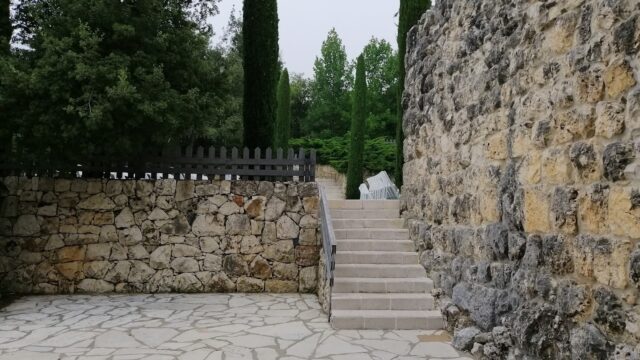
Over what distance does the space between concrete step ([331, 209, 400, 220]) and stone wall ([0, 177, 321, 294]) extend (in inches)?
14.2

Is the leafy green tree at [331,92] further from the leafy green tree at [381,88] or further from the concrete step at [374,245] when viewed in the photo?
the concrete step at [374,245]

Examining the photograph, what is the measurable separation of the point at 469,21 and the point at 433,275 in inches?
109

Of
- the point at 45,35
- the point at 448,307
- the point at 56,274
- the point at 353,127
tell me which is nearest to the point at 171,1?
the point at 45,35

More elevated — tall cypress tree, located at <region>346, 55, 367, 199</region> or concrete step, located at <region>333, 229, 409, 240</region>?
tall cypress tree, located at <region>346, 55, 367, 199</region>

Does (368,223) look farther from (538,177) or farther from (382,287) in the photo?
(538,177)

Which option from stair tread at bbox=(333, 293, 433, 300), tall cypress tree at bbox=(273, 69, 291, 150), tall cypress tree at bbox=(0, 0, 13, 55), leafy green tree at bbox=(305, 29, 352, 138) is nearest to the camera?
stair tread at bbox=(333, 293, 433, 300)

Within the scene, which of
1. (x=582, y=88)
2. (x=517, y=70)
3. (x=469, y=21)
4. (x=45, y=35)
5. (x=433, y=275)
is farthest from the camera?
(x=45, y=35)

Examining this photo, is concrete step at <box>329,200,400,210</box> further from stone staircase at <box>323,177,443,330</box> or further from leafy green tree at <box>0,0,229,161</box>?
leafy green tree at <box>0,0,229,161</box>

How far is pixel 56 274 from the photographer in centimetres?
645

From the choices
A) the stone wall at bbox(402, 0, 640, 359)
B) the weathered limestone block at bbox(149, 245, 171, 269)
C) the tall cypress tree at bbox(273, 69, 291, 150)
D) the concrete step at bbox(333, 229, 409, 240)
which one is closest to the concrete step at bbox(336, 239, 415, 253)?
the concrete step at bbox(333, 229, 409, 240)

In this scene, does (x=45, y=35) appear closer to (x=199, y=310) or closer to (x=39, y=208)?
(x=39, y=208)

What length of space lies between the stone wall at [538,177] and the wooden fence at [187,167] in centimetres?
243

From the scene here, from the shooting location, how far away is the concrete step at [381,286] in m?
5.21

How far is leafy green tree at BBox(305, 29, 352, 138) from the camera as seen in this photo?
1139 inches
